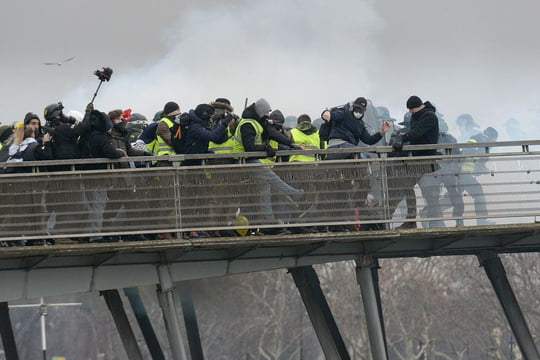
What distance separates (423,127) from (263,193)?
11.1 feet

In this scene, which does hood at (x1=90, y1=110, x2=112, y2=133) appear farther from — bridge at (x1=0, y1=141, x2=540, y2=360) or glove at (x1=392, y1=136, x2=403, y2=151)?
glove at (x1=392, y1=136, x2=403, y2=151)

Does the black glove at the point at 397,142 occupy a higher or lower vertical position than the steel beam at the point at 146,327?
higher

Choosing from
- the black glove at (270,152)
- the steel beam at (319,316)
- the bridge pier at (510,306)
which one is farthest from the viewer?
the bridge pier at (510,306)

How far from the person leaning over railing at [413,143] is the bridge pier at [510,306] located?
4.67m

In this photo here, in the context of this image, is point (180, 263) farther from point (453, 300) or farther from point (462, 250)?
point (453, 300)

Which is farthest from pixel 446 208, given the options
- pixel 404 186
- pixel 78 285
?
pixel 78 285

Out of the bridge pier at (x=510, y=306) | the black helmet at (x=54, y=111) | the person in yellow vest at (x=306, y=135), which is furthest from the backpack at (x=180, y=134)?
the bridge pier at (x=510, y=306)

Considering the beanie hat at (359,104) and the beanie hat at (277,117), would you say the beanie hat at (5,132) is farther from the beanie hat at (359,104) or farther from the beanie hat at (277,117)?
the beanie hat at (359,104)

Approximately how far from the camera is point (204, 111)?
107 feet

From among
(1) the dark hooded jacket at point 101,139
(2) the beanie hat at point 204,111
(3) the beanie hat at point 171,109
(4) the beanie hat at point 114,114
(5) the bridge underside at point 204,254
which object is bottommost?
(5) the bridge underside at point 204,254

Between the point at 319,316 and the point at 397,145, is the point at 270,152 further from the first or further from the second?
the point at 319,316

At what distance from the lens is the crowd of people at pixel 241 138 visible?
104ft

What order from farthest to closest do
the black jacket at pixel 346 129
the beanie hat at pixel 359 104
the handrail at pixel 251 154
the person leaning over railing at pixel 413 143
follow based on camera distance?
the black jacket at pixel 346 129, the beanie hat at pixel 359 104, the person leaning over railing at pixel 413 143, the handrail at pixel 251 154

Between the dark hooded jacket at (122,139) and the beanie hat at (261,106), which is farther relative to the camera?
the beanie hat at (261,106)
